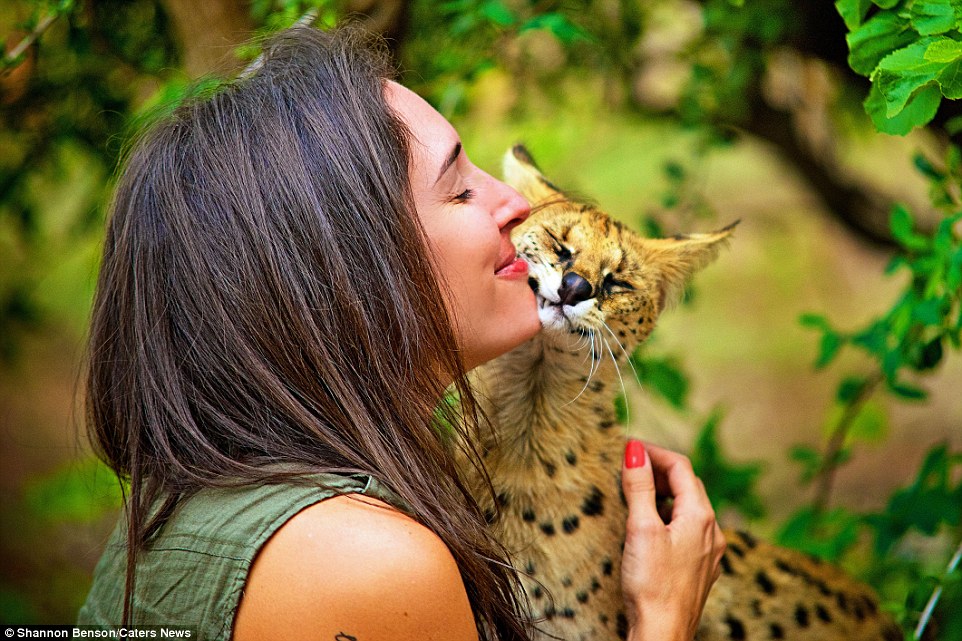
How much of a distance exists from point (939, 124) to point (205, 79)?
2.18m

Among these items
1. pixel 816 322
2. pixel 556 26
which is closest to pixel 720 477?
pixel 816 322

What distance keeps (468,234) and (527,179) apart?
2.43ft

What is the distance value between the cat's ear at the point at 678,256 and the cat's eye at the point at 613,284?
14 cm

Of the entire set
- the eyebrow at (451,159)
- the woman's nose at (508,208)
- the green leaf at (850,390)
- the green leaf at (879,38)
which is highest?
the eyebrow at (451,159)

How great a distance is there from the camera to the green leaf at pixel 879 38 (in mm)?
1762

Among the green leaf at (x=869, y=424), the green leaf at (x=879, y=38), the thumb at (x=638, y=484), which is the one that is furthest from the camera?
the green leaf at (x=869, y=424)

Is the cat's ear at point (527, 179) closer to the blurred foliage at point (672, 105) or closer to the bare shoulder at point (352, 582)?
the blurred foliage at point (672, 105)

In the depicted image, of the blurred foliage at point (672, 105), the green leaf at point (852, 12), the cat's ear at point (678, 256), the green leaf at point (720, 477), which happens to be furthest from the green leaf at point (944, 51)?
the green leaf at point (720, 477)

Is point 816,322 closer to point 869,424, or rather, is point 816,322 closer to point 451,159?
point 869,424

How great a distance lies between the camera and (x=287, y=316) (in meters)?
1.76

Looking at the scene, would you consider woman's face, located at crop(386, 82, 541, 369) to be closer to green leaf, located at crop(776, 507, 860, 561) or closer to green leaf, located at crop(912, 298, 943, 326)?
green leaf, located at crop(912, 298, 943, 326)

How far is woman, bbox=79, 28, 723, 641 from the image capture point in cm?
165

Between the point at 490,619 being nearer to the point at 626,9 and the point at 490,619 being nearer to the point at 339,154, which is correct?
the point at 339,154

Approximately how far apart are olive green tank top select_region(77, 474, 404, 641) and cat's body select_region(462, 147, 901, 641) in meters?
0.52
